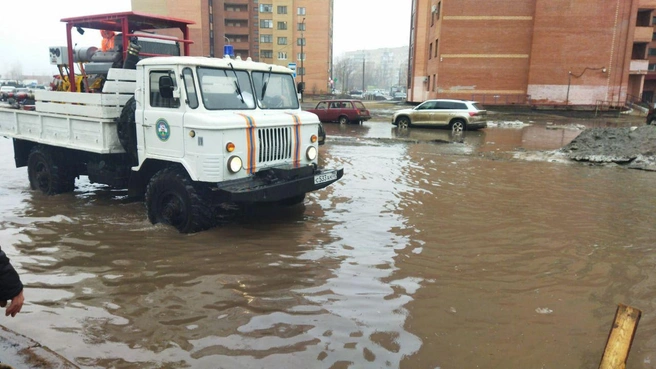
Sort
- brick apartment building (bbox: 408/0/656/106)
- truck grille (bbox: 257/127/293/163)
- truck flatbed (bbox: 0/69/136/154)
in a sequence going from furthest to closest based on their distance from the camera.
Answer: brick apartment building (bbox: 408/0/656/106), truck flatbed (bbox: 0/69/136/154), truck grille (bbox: 257/127/293/163)

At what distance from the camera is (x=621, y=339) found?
10.4ft

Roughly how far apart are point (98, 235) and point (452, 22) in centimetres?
3819

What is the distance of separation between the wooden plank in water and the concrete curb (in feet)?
11.8

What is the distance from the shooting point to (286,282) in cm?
505

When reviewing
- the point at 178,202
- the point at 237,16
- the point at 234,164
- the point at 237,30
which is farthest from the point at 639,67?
the point at 237,16

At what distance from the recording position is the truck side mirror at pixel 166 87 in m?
6.23

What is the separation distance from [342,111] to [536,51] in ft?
68.0

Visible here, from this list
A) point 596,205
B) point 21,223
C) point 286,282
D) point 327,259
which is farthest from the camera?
point 596,205

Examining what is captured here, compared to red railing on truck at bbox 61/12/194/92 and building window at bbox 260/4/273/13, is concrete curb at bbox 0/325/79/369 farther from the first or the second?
building window at bbox 260/4/273/13

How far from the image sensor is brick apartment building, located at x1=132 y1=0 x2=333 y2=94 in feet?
247

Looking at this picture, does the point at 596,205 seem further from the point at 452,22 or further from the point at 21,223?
the point at 452,22

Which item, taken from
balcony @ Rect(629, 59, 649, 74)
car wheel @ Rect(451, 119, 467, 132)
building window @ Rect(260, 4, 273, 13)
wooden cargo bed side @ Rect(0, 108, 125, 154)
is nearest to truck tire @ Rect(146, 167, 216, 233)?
wooden cargo bed side @ Rect(0, 108, 125, 154)

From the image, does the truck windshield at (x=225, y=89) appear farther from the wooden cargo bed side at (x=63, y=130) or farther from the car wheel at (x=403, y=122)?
the car wheel at (x=403, y=122)

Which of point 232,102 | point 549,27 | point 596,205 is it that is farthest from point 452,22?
point 232,102
